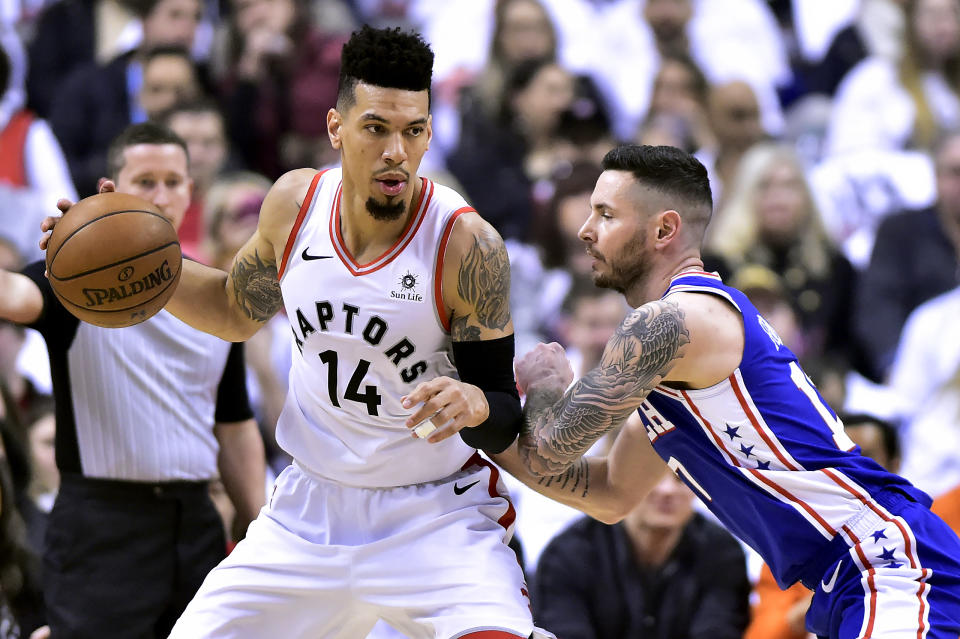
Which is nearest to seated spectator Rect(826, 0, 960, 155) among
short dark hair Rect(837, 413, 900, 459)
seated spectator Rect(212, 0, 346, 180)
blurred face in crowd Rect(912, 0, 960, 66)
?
blurred face in crowd Rect(912, 0, 960, 66)

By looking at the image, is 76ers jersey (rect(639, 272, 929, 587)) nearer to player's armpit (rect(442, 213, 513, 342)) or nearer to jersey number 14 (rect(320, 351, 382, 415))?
player's armpit (rect(442, 213, 513, 342))

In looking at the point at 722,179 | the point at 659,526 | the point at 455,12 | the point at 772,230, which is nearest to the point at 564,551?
the point at 659,526

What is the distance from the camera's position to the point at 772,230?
30.1 feet

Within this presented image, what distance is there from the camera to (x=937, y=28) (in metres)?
10.2

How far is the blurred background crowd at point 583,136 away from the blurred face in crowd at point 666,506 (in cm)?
85

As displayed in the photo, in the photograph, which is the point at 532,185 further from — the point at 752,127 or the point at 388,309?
the point at 388,309

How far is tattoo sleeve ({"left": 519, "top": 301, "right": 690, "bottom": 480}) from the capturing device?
404 centimetres

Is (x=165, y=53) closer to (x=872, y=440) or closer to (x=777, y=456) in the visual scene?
(x=872, y=440)

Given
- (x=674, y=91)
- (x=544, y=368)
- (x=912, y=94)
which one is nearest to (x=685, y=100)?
(x=674, y=91)

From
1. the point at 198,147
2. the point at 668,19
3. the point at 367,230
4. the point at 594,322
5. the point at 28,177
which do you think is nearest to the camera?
the point at 367,230

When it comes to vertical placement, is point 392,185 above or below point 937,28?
below

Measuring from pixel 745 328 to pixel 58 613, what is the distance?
9.85 feet

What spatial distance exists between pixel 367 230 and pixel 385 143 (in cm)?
34

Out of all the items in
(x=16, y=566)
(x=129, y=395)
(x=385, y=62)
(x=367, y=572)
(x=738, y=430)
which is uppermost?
(x=385, y=62)
